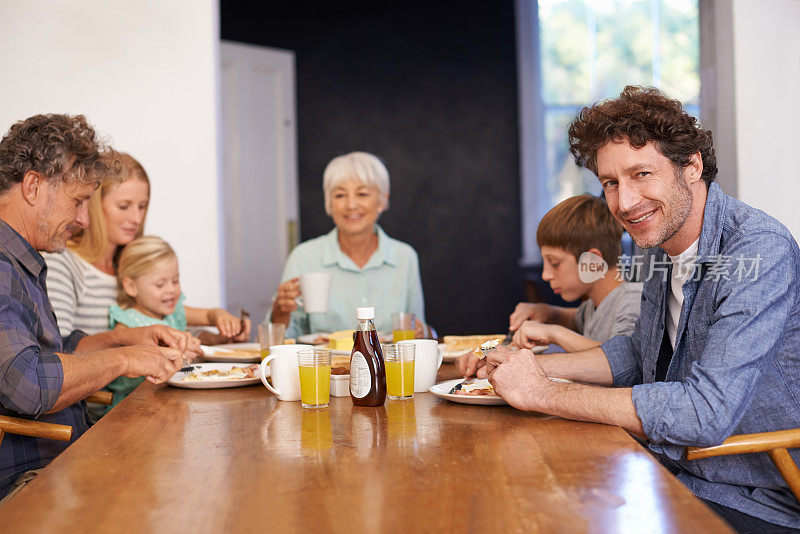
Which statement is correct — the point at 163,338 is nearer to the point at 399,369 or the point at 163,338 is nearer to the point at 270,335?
the point at 270,335

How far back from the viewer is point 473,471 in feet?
3.52

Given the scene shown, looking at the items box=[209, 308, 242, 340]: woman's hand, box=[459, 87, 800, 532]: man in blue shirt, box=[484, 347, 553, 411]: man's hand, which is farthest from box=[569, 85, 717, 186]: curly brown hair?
box=[209, 308, 242, 340]: woman's hand

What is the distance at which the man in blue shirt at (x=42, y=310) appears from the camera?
62.0 inches

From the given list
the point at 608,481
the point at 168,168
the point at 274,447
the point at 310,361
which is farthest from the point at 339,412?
the point at 168,168

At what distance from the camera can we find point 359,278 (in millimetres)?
3281

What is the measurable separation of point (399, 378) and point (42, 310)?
38.8 inches

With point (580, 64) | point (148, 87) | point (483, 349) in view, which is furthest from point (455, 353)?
point (580, 64)

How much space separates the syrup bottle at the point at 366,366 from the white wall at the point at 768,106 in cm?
244

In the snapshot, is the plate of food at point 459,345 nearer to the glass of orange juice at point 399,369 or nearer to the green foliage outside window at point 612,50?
the glass of orange juice at point 399,369

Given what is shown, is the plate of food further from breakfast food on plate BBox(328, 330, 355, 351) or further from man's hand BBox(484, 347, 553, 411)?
man's hand BBox(484, 347, 553, 411)

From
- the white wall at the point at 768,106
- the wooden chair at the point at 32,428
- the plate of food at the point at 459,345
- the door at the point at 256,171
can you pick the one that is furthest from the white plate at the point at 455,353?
the door at the point at 256,171

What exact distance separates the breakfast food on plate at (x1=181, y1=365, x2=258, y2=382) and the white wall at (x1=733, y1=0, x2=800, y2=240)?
8.10ft

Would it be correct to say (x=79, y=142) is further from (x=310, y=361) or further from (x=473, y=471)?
(x=473, y=471)

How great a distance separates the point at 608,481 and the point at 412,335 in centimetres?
131
